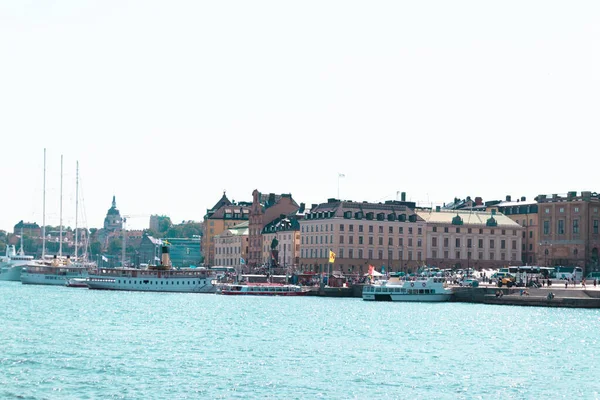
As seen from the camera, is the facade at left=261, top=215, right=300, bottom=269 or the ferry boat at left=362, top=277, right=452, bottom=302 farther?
the facade at left=261, top=215, right=300, bottom=269

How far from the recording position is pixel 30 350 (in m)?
60.7

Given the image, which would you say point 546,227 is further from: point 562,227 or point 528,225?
point 528,225

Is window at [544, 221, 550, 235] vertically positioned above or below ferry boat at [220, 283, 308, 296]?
above

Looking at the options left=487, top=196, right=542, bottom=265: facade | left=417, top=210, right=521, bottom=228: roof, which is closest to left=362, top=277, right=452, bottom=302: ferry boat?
left=417, top=210, right=521, bottom=228: roof

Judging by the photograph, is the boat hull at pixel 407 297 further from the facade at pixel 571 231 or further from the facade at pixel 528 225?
the facade at pixel 528 225

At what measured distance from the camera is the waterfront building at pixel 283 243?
18488 cm

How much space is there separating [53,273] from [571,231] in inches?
3428

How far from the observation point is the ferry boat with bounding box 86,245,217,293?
152750 mm

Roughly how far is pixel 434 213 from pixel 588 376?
128 metres

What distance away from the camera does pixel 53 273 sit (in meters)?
191

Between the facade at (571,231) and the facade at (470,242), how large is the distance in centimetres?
1036

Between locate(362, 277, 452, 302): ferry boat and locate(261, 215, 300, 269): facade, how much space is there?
52.6m

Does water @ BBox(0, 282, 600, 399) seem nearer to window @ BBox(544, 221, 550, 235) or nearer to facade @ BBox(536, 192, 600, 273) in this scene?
facade @ BBox(536, 192, 600, 273)

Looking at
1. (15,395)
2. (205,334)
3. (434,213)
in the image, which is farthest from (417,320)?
(434,213)
